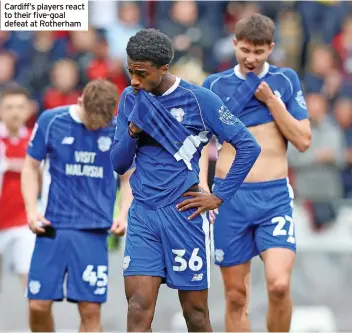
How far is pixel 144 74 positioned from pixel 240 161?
87cm

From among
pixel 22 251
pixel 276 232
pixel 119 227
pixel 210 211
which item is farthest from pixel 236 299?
pixel 22 251

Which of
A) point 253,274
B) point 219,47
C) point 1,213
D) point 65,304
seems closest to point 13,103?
point 1,213

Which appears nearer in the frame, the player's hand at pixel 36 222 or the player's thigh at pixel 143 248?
the player's thigh at pixel 143 248

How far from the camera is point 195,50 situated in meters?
13.6

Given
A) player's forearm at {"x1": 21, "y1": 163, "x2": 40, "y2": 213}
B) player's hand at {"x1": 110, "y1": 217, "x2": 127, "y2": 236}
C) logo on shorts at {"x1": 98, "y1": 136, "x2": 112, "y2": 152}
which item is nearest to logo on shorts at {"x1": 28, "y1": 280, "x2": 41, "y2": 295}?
player's forearm at {"x1": 21, "y1": 163, "x2": 40, "y2": 213}

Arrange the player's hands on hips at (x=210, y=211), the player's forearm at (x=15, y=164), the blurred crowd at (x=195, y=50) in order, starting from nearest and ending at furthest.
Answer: the player's hands on hips at (x=210, y=211) < the player's forearm at (x=15, y=164) < the blurred crowd at (x=195, y=50)

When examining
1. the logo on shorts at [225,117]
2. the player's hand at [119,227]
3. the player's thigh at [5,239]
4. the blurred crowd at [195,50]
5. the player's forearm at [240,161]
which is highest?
the blurred crowd at [195,50]

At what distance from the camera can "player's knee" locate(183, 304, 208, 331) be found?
667 centimetres

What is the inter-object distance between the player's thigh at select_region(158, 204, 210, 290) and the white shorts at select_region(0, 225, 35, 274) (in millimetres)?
4234

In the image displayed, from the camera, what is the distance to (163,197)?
22.1 feet

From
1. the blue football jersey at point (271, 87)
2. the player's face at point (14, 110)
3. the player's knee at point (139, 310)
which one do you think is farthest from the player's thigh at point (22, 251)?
the player's knee at point (139, 310)

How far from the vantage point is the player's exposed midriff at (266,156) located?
802 centimetres

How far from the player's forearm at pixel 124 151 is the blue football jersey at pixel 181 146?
74 mm

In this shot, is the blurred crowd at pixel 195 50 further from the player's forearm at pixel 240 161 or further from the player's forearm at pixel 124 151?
the player's forearm at pixel 124 151
